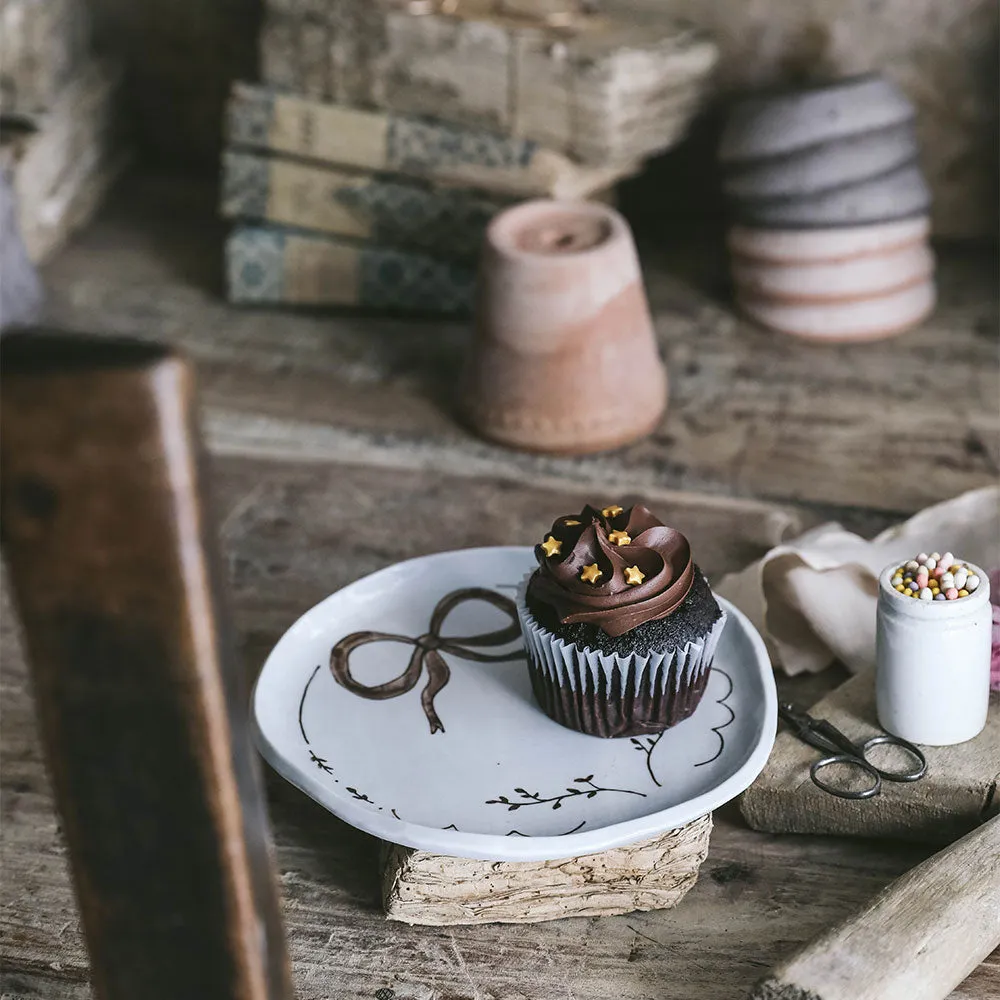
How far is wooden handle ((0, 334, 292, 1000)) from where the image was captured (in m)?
0.56

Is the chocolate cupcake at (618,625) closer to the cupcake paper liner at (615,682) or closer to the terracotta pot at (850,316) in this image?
the cupcake paper liner at (615,682)

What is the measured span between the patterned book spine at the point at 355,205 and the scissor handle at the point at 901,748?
1109 mm

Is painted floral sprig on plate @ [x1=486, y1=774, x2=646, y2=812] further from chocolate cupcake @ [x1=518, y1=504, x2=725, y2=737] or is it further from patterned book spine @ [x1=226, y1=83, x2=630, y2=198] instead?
patterned book spine @ [x1=226, y1=83, x2=630, y2=198]

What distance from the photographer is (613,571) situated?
98 centimetres

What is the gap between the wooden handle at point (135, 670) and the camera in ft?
1.84

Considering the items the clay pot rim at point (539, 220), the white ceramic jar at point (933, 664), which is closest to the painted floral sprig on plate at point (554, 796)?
the white ceramic jar at point (933, 664)

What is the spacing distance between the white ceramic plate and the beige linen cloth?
13 centimetres

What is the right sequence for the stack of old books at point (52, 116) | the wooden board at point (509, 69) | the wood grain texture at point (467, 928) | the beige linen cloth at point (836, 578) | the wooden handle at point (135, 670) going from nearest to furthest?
the wooden handle at point (135, 670), the wood grain texture at point (467, 928), the beige linen cloth at point (836, 578), the wooden board at point (509, 69), the stack of old books at point (52, 116)

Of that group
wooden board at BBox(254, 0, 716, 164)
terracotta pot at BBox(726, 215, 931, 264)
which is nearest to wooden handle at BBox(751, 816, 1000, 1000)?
terracotta pot at BBox(726, 215, 931, 264)

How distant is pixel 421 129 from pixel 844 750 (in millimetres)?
1207

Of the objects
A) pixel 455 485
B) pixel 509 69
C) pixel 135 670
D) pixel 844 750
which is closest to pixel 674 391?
pixel 455 485

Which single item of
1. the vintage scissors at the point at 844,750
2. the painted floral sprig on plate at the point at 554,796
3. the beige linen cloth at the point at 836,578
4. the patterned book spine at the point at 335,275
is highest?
the painted floral sprig on plate at the point at 554,796

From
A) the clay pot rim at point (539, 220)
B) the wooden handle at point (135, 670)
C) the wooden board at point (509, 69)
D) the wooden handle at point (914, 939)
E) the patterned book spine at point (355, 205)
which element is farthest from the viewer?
the patterned book spine at point (355, 205)

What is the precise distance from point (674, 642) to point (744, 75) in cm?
141
